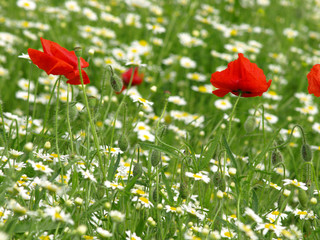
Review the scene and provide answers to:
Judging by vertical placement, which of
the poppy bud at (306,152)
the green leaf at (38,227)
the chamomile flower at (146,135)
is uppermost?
the poppy bud at (306,152)

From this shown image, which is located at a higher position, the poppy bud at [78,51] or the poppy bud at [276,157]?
the poppy bud at [78,51]

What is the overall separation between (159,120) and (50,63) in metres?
0.43

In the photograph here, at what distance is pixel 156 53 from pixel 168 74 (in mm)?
371

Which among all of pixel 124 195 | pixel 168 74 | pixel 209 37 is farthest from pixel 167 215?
pixel 209 37

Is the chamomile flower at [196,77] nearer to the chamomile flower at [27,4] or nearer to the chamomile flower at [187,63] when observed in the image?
the chamomile flower at [187,63]

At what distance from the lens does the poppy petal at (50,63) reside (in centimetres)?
168

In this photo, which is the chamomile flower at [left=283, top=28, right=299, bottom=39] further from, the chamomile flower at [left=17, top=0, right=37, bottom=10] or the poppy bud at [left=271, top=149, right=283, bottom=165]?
the poppy bud at [left=271, top=149, right=283, bottom=165]

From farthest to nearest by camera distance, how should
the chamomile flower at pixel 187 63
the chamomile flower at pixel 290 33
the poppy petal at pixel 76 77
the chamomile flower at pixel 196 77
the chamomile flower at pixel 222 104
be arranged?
the chamomile flower at pixel 290 33
the chamomile flower at pixel 187 63
the chamomile flower at pixel 196 77
the chamomile flower at pixel 222 104
the poppy petal at pixel 76 77

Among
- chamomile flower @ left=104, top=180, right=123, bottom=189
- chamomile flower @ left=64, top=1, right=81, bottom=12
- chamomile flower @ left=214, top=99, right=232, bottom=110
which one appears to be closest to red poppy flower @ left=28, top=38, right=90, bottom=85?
chamomile flower @ left=104, top=180, right=123, bottom=189

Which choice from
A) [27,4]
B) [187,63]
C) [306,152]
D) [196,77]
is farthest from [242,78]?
[27,4]

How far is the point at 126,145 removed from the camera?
1.88 m

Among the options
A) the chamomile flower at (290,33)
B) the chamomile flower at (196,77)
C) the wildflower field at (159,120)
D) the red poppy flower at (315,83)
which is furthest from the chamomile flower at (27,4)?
the red poppy flower at (315,83)

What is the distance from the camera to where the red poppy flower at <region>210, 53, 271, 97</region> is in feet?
5.84

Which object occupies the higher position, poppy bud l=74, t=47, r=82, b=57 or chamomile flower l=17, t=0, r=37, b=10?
poppy bud l=74, t=47, r=82, b=57
